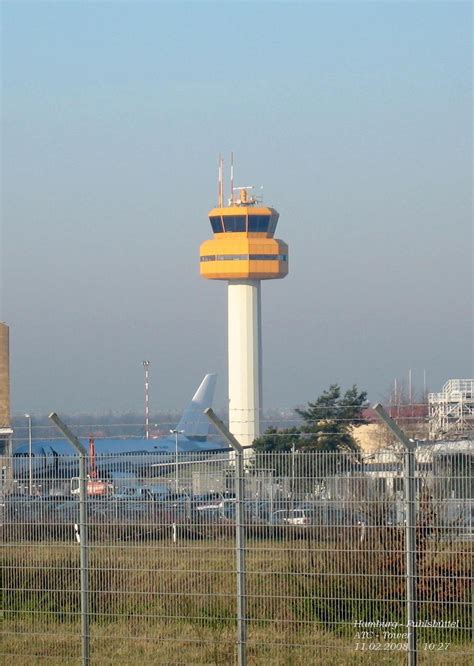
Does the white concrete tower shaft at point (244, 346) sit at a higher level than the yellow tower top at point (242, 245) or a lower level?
lower

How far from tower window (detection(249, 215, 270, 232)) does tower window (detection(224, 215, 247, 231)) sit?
0.58m

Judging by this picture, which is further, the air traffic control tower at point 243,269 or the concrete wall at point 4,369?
the air traffic control tower at point 243,269

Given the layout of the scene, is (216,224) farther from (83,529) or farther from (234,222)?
(83,529)

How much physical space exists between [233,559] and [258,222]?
85.3m

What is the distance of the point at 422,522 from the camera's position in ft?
34.2

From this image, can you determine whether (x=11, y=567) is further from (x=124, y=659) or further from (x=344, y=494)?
(x=344, y=494)

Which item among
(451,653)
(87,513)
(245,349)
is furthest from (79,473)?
(245,349)

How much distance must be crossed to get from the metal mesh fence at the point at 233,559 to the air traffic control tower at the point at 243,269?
266ft

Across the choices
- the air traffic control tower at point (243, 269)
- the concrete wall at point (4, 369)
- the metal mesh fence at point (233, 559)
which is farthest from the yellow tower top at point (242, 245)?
the metal mesh fence at point (233, 559)

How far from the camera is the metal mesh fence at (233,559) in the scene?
412 inches

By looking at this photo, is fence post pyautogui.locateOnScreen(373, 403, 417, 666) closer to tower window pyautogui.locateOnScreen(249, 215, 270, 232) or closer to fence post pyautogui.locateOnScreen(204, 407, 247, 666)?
fence post pyautogui.locateOnScreen(204, 407, 247, 666)

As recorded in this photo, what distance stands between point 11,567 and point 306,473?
317 centimetres

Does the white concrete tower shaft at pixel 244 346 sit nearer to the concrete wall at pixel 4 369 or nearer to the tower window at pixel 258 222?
the tower window at pixel 258 222

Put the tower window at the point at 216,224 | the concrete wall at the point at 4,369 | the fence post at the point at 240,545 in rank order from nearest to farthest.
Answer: the fence post at the point at 240,545 → the concrete wall at the point at 4,369 → the tower window at the point at 216,224
